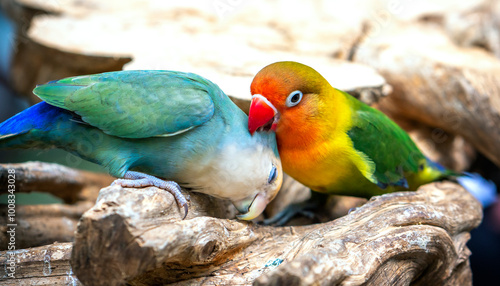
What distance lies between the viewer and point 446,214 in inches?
93.8

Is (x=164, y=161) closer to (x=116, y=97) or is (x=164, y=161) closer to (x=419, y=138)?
(x=116, y=97)

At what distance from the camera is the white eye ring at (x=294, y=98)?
208 cm

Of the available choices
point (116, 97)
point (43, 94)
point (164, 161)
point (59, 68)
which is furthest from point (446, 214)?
point (59, 68)

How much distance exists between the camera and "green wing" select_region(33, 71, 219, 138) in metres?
1.84

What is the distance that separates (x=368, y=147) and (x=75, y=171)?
7.45 ft

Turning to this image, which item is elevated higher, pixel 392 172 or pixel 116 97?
pixel 116 97

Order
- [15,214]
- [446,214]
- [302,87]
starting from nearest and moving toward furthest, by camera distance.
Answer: [302,87]
[446,214]
[15,214]

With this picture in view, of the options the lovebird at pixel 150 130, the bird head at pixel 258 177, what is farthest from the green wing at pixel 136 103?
the bird head at pixel 258 177

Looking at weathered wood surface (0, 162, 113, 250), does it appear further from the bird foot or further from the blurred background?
the bird foot

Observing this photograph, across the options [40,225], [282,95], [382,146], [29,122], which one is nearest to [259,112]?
[282,95]

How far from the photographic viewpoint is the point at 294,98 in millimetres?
2121

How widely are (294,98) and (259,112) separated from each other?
0.69 feet

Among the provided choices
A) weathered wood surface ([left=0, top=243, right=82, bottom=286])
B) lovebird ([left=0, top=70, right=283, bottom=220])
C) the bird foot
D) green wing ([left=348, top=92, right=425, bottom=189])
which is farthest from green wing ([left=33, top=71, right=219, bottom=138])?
green wing ([left=348, top=92, right=425, bottom=189])

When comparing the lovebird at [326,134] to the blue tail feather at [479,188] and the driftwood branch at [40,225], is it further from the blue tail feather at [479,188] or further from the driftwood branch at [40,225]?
the driftwood branch at [40,225]
